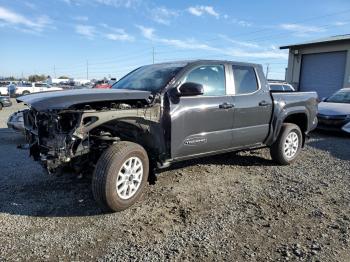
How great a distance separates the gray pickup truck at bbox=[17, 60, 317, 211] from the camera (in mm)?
4156

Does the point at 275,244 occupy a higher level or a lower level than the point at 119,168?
lower

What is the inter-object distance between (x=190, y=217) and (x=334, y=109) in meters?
8.60

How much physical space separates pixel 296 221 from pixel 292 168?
101 inches

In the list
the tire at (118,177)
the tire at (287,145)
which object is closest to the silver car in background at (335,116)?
the tire at (287,145)

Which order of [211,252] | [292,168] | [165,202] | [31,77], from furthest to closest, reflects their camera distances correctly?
[31,77] < [292,168] < [165,202] < [211,252]

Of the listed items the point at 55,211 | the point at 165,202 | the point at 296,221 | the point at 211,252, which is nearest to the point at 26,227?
the point at 55,211

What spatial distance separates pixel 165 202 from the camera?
4.79 metres

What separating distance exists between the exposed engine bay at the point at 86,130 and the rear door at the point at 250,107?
5.03 feet

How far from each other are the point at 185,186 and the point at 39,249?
2434 millimetres

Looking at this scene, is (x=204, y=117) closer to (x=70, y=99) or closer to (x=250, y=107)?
(x=250, y=107)

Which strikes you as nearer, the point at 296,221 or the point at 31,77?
the point at 296,221

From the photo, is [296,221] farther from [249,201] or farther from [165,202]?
[165,202]

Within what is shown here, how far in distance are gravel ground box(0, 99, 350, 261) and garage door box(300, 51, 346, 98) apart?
17728mm

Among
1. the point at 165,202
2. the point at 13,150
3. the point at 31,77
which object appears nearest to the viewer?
the point at 165,202
